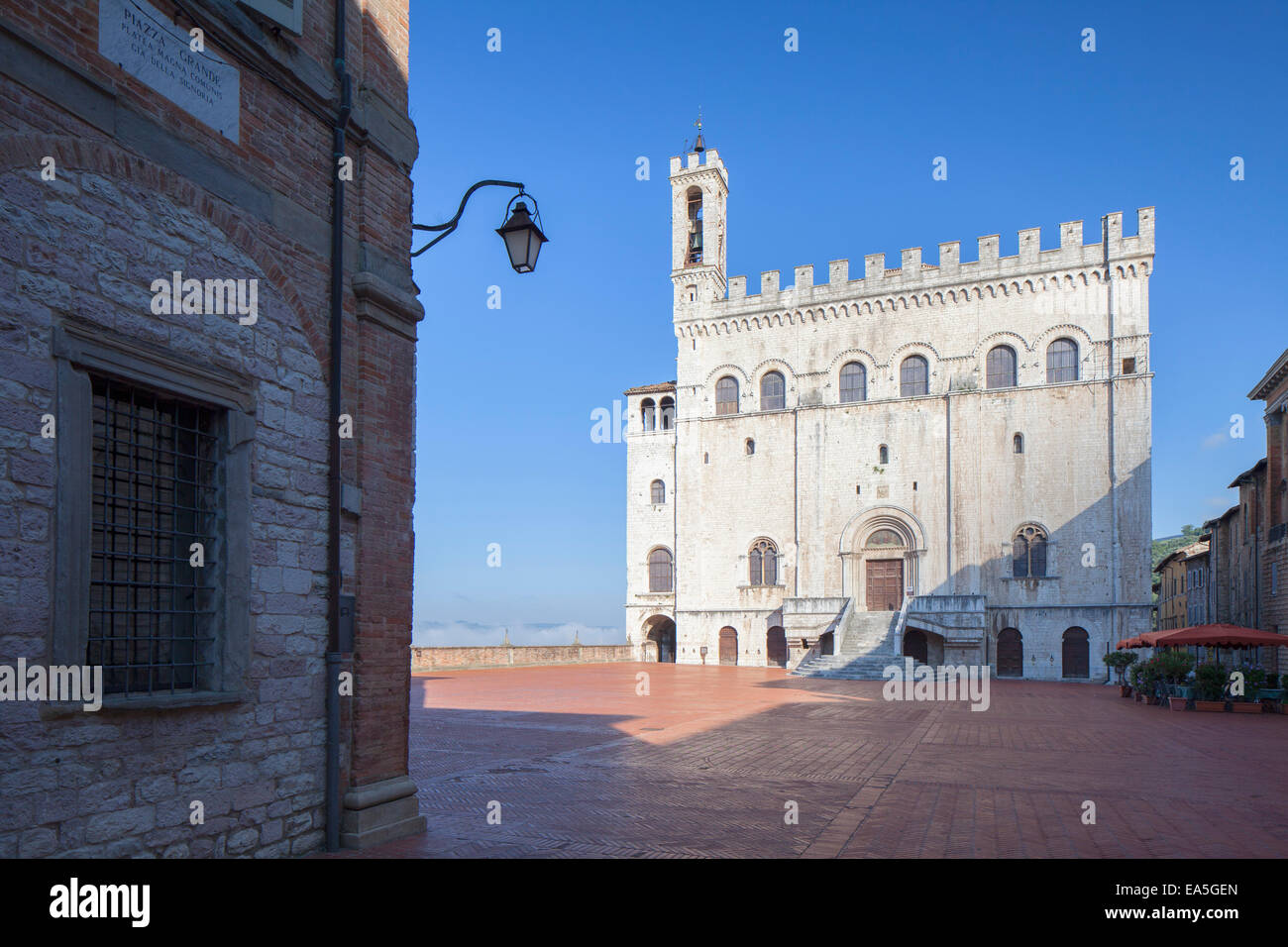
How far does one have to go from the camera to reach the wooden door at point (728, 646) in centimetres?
4006

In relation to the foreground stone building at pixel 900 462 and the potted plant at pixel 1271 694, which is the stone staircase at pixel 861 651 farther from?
the potted plant at pixel 1271 694

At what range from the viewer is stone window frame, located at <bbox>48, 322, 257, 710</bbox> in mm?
5082

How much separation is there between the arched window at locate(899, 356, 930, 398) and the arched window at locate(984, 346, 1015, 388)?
2.38m

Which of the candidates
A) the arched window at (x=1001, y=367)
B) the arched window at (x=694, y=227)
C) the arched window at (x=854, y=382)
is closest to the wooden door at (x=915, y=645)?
the arched window at (x=854, y=382)

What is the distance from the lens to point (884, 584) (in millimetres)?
37250

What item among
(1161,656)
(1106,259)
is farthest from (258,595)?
(1106,259)

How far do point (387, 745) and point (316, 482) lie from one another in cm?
226

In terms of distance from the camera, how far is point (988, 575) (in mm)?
35250

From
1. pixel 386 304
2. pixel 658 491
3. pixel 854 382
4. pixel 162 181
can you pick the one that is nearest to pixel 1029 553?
pixel 854 382

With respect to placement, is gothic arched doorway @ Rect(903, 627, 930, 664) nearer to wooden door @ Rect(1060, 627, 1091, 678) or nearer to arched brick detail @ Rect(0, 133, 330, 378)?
wooden door @ Rect(1060, 627, 1091, 678)

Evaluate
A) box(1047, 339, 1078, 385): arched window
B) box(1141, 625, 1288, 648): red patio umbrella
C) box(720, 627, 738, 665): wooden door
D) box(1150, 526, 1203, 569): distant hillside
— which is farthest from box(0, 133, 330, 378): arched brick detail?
box(1150, 526, 1203, 569): distant hillside

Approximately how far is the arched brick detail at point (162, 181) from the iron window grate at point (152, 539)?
1190 millimetres

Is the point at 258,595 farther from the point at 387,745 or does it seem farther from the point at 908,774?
the point at 908,774
